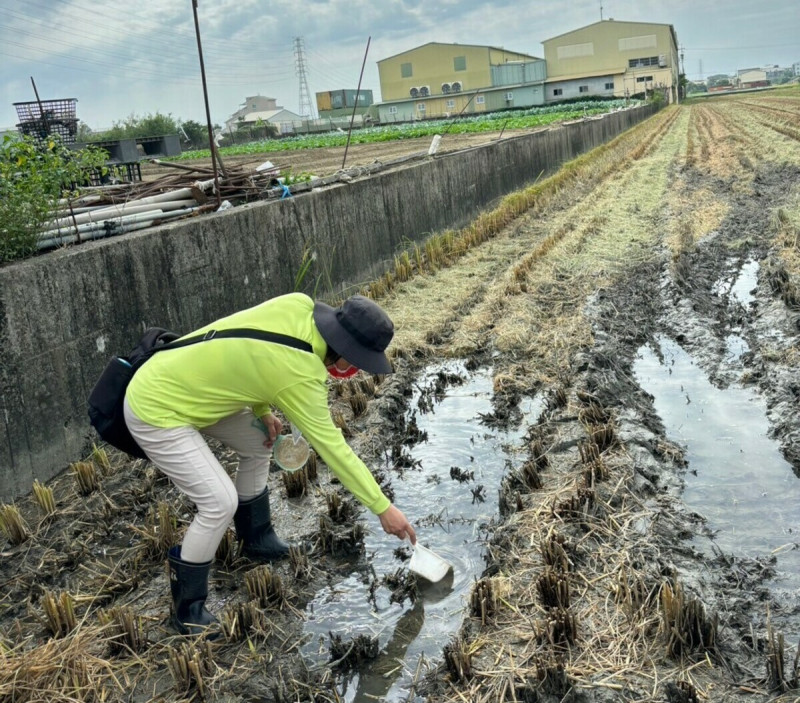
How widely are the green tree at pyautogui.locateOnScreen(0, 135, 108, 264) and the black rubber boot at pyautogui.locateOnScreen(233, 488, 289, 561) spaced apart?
8.42 ft

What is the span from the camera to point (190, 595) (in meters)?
3.59

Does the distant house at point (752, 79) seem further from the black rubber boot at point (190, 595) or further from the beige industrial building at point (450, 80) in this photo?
the black rubber boot at point (190, 595)

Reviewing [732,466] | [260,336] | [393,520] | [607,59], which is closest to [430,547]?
[393,520]

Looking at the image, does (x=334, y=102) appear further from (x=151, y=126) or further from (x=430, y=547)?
(x=430, y=547)

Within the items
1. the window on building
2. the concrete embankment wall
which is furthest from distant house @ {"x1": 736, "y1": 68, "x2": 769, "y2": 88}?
the concrete embankment wall

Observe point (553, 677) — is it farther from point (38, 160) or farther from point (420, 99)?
point (420, 99)

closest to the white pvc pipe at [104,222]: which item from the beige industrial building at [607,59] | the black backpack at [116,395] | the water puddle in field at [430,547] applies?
the black backpack at [116,395]

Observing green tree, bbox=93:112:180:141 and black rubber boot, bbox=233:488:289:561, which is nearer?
black rubber boot, bbox=233:488:289:561

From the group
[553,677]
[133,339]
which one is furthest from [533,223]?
[553,677]

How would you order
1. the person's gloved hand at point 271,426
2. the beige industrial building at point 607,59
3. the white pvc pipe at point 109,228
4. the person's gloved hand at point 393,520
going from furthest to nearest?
the beige industrial building at point 607,59 → the white pvc pipe at point 109,228 → the person's gloved hand at point 271,426 → the person's gloved hand at point 393,520

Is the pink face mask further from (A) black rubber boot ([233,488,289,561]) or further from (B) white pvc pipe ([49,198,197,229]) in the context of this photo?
(B) white pvc pipe ([49,198,197,229])

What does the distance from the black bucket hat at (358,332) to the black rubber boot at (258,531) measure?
1.22m

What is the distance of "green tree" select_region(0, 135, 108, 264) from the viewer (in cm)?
535

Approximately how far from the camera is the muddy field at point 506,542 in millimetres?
3275
